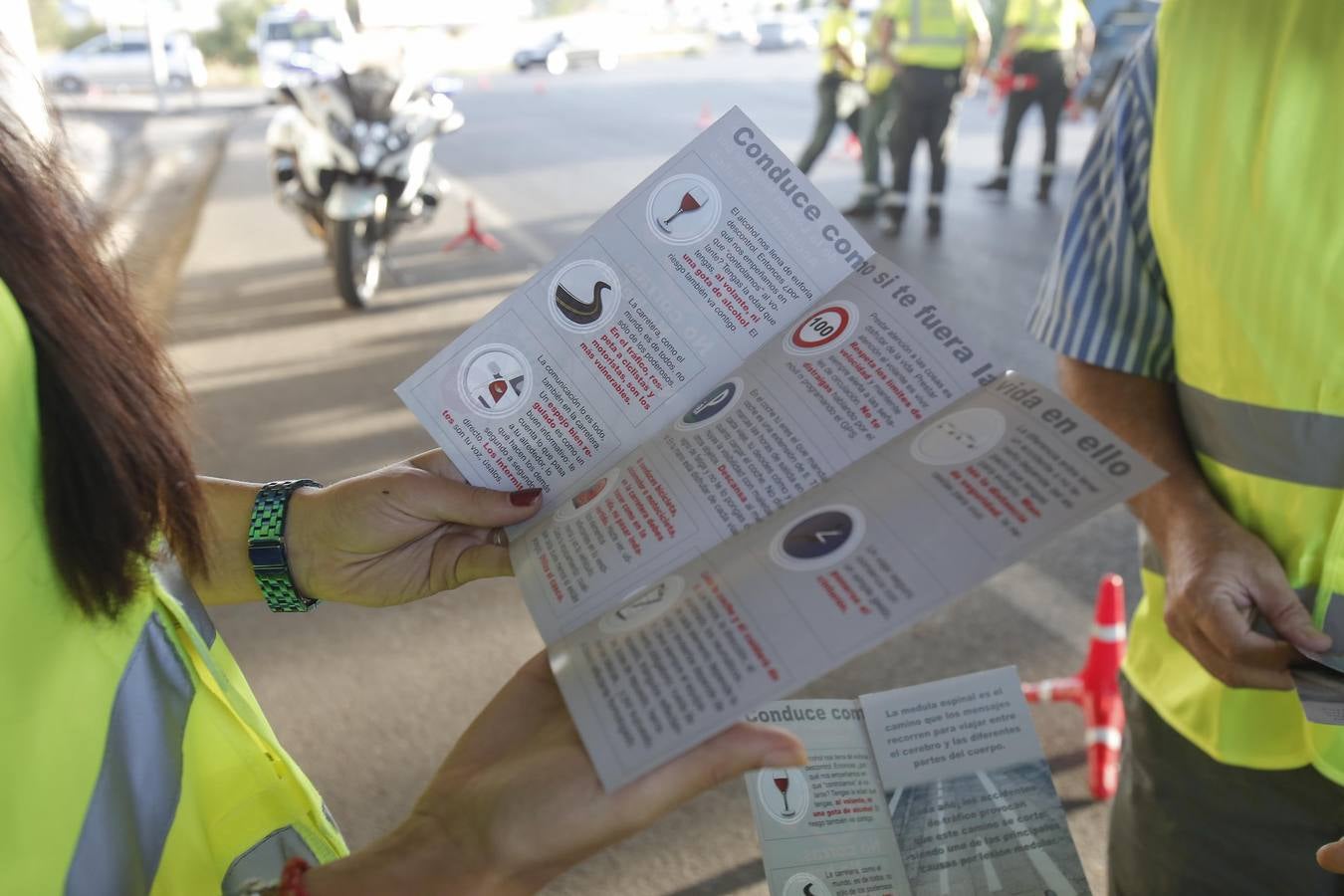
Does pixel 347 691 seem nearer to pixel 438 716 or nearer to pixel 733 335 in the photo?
pixel 438 716

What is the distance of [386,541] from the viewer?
1.20m

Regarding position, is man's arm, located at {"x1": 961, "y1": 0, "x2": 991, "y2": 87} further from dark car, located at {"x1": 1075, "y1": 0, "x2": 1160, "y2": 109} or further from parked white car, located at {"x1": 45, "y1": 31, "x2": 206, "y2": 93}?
parked white car, located at {"x1": 45, "y1": 31, "x2": 206, "y2": 93}

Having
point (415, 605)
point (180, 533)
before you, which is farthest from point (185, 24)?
point (180, 533)

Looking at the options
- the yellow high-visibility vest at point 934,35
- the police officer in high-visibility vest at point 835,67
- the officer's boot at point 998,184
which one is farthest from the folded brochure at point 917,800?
the officer's boot at point 998,184

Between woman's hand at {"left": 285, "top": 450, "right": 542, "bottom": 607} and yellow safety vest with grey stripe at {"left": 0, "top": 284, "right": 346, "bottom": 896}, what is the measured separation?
0.41 ft

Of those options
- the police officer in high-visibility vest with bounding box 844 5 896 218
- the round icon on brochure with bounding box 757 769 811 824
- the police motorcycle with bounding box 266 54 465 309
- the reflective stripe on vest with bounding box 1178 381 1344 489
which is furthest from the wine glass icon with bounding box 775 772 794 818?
the police officer in high-visibility vest with bounding box 844 5 896 218

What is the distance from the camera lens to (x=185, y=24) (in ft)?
108

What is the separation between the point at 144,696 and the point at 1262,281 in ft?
3.61

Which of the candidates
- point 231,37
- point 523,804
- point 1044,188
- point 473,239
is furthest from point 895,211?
point 231,37

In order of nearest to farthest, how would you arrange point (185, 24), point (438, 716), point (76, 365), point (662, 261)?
1. point (76, 365)
2. point (662, 261)
3. point (438, 716)
4. point (185, 24)

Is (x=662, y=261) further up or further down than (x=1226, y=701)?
further up

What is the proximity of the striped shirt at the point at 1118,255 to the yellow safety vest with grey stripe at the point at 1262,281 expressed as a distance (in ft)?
0.17

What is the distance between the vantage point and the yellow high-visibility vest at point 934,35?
26.1 ft

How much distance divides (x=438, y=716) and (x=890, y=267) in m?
2.28
